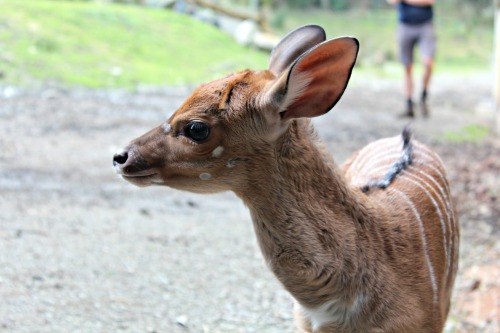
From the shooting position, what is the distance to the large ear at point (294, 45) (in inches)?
126

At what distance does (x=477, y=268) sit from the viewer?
534cm

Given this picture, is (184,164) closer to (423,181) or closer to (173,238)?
(423,181)

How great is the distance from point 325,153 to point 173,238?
9.00ft

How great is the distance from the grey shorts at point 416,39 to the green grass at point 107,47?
3.81m

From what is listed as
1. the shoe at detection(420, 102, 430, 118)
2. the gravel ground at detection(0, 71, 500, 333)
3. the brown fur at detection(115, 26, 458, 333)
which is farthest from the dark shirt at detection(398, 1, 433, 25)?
the brown fur at detection(115, 26, 458, 333)

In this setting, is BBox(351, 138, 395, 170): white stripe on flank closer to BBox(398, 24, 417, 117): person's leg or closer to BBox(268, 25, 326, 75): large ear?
BBox(268, 25, 326, 75): large ear

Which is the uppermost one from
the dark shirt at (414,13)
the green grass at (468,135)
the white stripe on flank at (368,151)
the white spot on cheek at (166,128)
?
the white spot on cheek at (166,128)

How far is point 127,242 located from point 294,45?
8.49 feet

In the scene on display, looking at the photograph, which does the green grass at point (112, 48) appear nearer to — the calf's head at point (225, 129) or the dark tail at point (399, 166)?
the dark tail at point (399, 166)

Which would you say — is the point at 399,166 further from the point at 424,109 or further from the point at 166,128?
the point at 424,109

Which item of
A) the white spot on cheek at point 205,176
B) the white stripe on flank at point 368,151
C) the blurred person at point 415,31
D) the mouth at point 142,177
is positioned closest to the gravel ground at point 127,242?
the white stripe on flank at point 368,151

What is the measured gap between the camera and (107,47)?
44.3 ft

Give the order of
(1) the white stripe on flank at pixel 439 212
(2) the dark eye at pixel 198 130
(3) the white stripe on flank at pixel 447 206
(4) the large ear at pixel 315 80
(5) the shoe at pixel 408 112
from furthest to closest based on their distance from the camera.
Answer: (5) the shoe at pixel 408 112
(3) the white stripe on flank at pixel 447 206
(1) the white stripe on flank at pixel 439 212
(2) the dark eye at pixel 198 130
(4) the large ear at pixel 315 80

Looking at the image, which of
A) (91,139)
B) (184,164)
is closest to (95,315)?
(184,164)
